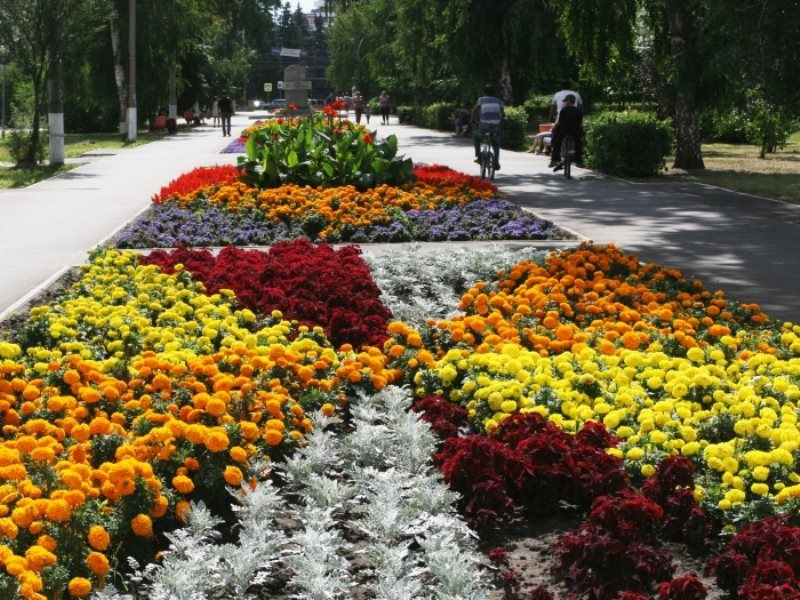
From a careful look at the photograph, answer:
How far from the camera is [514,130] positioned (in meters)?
36.8

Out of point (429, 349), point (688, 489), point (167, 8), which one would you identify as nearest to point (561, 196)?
point (429, 349)

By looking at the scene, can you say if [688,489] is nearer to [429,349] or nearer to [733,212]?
[429,349]

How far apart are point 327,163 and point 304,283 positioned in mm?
8755

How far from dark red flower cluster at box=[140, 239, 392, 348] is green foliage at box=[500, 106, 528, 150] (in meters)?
25.6

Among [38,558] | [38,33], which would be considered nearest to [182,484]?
[38,558]

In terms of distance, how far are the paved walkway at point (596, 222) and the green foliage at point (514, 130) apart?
9.16 meters

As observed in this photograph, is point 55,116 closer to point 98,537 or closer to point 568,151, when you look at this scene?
point 568,151

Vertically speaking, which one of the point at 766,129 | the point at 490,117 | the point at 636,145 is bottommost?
the point at 636,145

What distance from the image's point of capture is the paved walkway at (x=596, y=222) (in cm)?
1124

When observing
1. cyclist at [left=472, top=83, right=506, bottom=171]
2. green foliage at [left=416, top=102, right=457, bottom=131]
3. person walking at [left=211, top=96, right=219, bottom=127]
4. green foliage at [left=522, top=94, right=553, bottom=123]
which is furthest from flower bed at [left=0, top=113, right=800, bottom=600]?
person walking at [left=211, top=96, right=219, bottom=127]

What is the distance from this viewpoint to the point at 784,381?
19.8 ft

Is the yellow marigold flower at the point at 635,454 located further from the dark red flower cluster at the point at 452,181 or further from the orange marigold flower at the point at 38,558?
the dark red flower cluster at the point at 452,181

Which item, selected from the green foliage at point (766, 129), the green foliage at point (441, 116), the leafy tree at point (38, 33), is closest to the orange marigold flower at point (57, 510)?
the green foliage at point (766, 129)

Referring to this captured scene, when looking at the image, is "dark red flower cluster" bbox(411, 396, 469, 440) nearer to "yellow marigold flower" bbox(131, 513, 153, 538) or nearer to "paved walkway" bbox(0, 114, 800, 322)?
"yellow marigold flower" bbox(131, 513, 153, 538)
